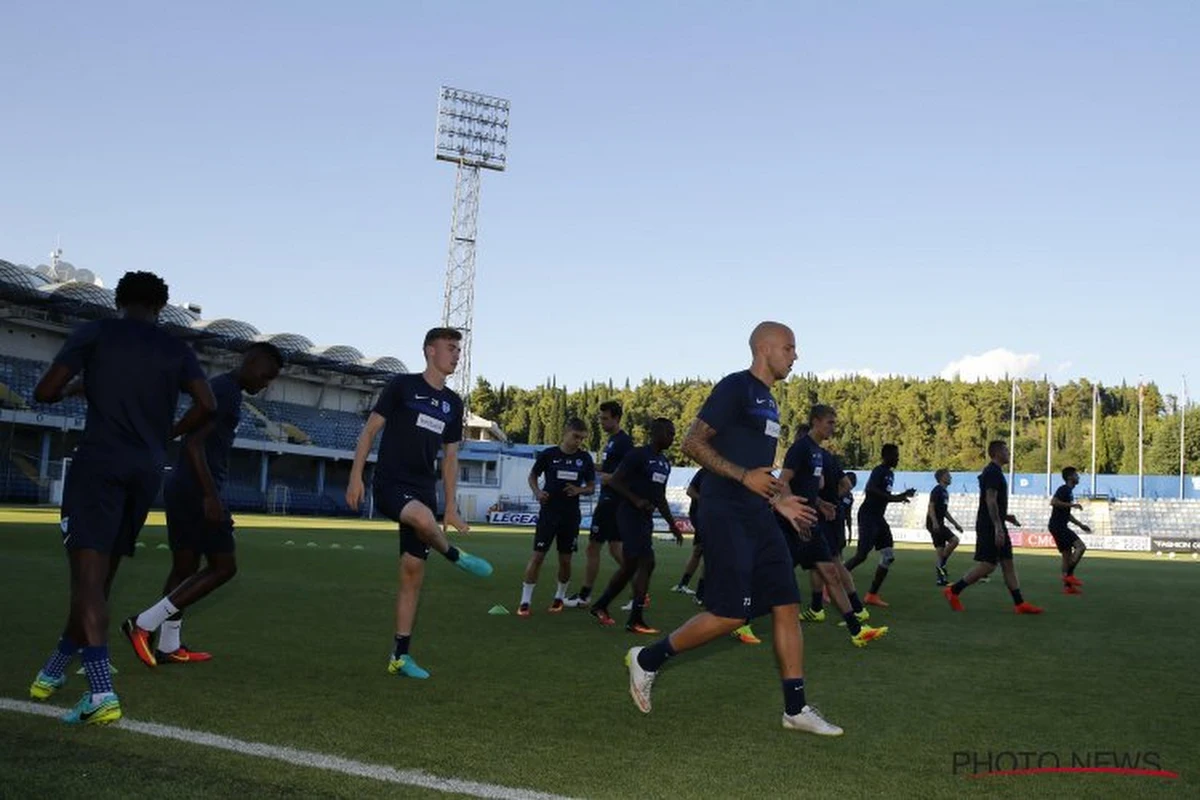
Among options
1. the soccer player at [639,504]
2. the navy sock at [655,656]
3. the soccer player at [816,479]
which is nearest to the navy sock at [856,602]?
the soccer player at [816,479]

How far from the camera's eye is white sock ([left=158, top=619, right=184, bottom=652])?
722 cm

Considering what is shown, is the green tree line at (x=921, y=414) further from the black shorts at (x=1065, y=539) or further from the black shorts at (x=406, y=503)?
the black shorts at (x=406, y=503)

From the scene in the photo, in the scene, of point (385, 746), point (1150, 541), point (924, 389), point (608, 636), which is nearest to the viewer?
point (385, 746)

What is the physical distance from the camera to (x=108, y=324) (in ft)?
17.9

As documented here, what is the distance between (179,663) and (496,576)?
406 inches

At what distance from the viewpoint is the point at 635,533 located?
35.4ft

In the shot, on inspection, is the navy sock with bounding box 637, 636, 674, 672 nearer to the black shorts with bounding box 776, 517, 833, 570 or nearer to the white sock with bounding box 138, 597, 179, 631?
the white sock with bounding box 138, 597, 179, 631

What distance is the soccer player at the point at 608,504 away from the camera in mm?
11648

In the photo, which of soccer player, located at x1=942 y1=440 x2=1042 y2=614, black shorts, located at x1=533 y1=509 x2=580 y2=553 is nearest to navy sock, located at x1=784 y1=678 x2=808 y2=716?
black shorts, located at x1=533 y1=509 x2=580 y2=553

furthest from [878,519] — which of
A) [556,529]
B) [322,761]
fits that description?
[322,761]

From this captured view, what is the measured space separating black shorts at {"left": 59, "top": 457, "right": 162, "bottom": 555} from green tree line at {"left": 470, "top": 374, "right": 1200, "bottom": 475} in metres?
99.4

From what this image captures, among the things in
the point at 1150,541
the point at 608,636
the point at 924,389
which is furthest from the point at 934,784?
the point at 924,389

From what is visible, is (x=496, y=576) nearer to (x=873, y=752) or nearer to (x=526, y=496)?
(x=873, y=752)

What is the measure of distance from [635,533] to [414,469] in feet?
13.1
